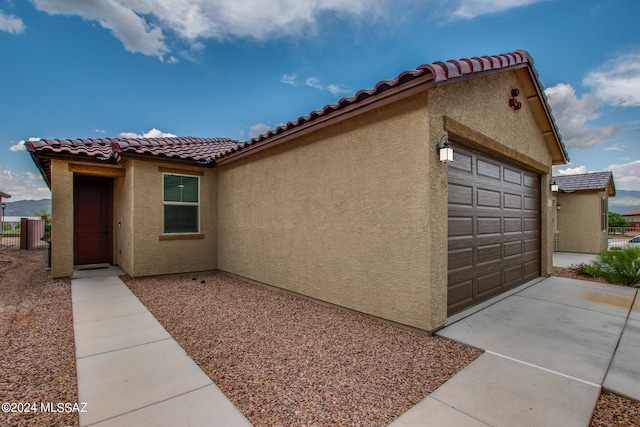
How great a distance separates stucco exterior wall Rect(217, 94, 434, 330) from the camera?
418 centimetres

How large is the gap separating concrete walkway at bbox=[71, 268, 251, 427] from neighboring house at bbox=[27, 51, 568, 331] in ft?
9.00

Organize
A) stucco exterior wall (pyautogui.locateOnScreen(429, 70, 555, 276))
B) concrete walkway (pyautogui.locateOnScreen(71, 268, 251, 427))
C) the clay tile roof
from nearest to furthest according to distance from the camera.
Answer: concrete walkway (pyautogui.locateOnScreen(71, 268, 251, 427)) < stucco exterior wall (pyautogui.locateOnScreen(429, 70, 555, 276)) < the clay tile roof

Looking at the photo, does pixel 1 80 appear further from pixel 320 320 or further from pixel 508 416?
pixel 508 416

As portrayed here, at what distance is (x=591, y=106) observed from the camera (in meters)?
18.3

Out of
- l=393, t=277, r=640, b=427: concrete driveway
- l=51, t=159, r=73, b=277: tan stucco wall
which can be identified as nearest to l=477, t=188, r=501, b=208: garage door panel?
l=393, t=277, r=640, b=427: concrete driveway

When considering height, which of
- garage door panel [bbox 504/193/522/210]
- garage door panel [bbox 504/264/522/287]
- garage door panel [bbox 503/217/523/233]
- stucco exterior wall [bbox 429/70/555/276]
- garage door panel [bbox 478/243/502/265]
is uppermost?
stucco exterior wall [bbox 429/70/555/276]

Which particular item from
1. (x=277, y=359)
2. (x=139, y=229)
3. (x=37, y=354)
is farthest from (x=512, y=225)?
(x=139, y=229)

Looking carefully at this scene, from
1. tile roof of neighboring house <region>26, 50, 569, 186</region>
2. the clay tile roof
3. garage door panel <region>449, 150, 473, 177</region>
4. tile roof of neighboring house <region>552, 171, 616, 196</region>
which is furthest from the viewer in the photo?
tile roof of neighboring house <region>552, 171, 616, 196</region>

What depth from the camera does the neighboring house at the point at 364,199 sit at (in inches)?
166

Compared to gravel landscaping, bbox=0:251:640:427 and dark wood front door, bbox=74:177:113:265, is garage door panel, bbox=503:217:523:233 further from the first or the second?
dark wood front door, bbox=74:177:113:265

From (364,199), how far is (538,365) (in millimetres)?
3004

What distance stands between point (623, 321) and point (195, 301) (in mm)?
7408

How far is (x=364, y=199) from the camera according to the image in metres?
4.86

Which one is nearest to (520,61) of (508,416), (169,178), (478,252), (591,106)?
(478,252)
